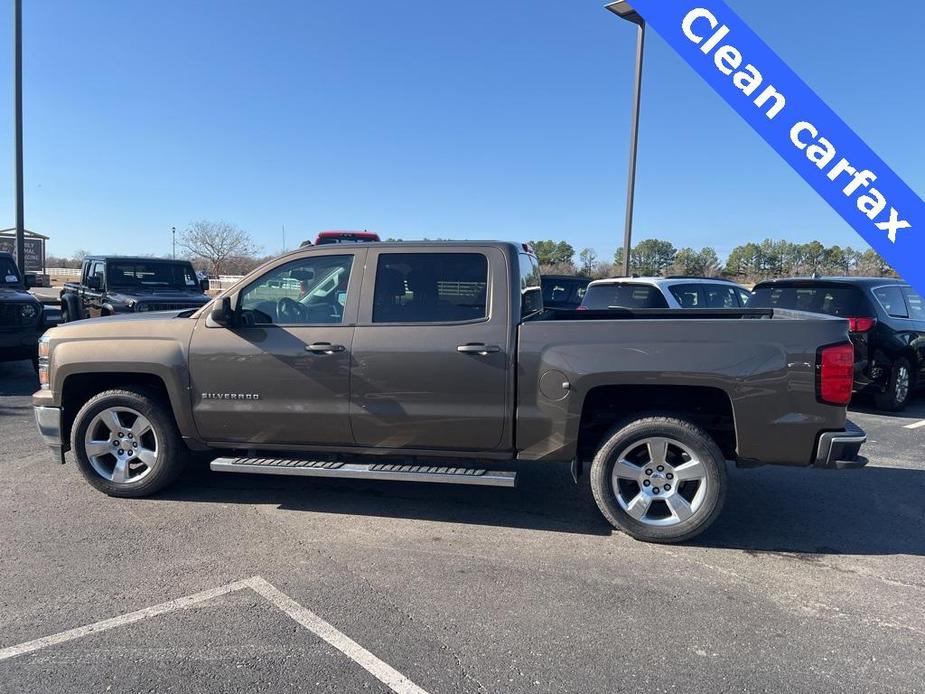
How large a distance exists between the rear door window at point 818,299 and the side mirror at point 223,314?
6.71m

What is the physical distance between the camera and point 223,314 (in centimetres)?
458

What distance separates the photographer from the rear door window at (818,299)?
326 inches

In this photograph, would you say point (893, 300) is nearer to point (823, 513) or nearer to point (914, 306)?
Answer: point (914, 306)

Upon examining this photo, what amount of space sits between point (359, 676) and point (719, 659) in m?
1.61

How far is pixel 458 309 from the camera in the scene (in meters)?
4.48

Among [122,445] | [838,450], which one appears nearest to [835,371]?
[838,450]

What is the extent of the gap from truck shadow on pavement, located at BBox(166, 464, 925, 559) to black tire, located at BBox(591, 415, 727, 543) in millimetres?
212

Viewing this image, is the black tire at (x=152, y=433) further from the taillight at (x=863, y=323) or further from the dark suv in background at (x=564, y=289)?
the dark suv in background at (x=564, y=289)

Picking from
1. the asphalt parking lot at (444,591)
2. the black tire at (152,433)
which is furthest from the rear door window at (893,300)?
the black tire at (152,433)

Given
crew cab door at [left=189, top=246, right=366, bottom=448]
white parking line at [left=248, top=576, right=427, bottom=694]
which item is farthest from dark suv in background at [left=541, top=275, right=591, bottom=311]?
white parking line at [left=248, top=576, right=427, bottom=694]

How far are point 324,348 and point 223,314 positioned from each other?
771 millimetres

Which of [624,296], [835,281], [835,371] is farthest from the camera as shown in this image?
[624,296]

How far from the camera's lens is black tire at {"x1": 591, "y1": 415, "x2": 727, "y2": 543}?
13.5 ft

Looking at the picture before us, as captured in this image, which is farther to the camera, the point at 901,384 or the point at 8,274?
the point at 8,274
